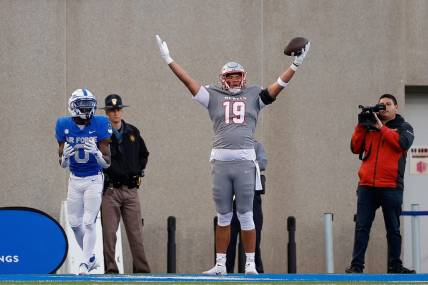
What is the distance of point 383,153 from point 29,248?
3350 millimetres

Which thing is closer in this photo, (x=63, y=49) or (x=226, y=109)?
(x=226, y=109)

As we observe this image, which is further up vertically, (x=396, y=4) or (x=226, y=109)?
(x=396, y=4)

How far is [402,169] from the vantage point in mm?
12016

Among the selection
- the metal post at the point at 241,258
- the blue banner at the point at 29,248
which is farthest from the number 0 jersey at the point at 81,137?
the metal post at the point at 241,258

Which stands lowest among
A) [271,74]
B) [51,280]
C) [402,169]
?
[51,280]

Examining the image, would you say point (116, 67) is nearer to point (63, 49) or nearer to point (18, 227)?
point (63, 49)

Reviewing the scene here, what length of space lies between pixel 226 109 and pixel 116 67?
4882 mm

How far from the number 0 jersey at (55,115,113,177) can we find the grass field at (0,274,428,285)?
1717 mm

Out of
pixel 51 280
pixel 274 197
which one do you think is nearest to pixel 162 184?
pixel 274 197

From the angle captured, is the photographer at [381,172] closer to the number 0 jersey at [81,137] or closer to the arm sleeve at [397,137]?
the arm sleeve at [397,137]

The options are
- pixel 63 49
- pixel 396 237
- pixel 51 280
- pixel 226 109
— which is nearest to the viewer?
pixel 51 280

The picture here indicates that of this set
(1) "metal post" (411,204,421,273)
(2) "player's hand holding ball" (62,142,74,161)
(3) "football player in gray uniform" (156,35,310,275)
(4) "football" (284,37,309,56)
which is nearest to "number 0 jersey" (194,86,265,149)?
(3) "football player in gray uniform" (156,35,310,275)

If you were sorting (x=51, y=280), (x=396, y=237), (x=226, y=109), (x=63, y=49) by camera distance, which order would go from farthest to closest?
(x=63, y=49), (x=396, y=237), (x=226, y=109), (x=51, y=280)

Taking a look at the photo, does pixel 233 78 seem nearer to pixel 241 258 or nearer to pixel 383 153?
pixel 383 153
